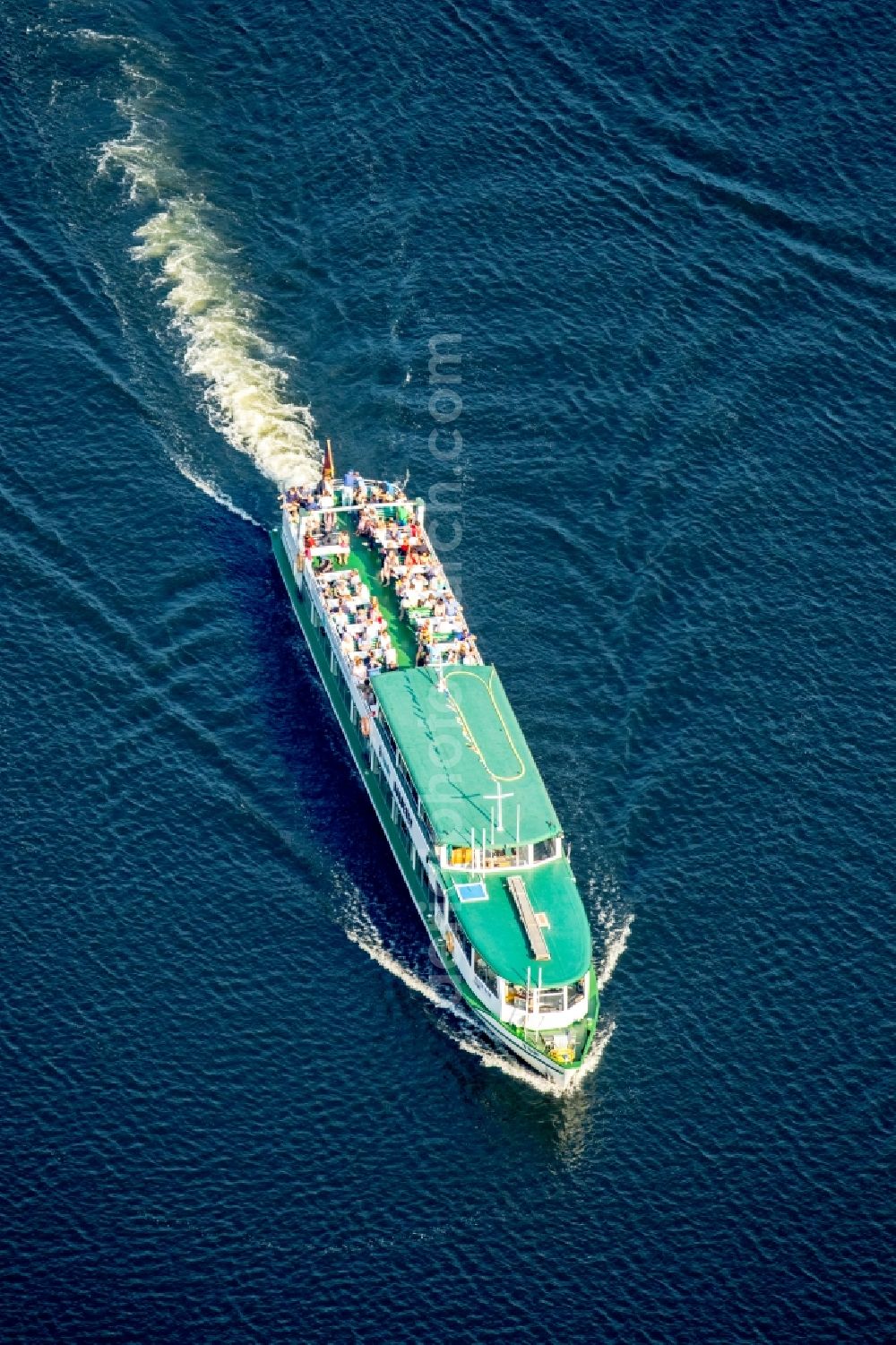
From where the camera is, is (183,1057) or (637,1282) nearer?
(637,1282)

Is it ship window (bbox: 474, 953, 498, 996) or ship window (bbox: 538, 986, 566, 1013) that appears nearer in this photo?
ship window (bbox: 538, 986, 566, 1013)

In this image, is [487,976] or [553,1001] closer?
[553,1001]

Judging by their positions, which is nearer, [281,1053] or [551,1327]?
[551,1327]

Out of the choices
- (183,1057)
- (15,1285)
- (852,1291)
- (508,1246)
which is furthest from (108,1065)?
(852,1291)

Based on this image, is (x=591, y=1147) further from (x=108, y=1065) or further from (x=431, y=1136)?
(x=108, y=1065)

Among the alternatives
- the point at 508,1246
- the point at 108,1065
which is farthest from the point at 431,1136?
the point at 108,1065

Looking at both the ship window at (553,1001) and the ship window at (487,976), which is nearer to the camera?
the ship window at (553,1001)

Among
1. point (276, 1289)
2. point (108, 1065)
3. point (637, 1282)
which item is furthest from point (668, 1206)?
point (108, 1065)

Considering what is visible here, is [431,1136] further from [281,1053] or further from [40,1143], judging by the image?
[40,1143]
